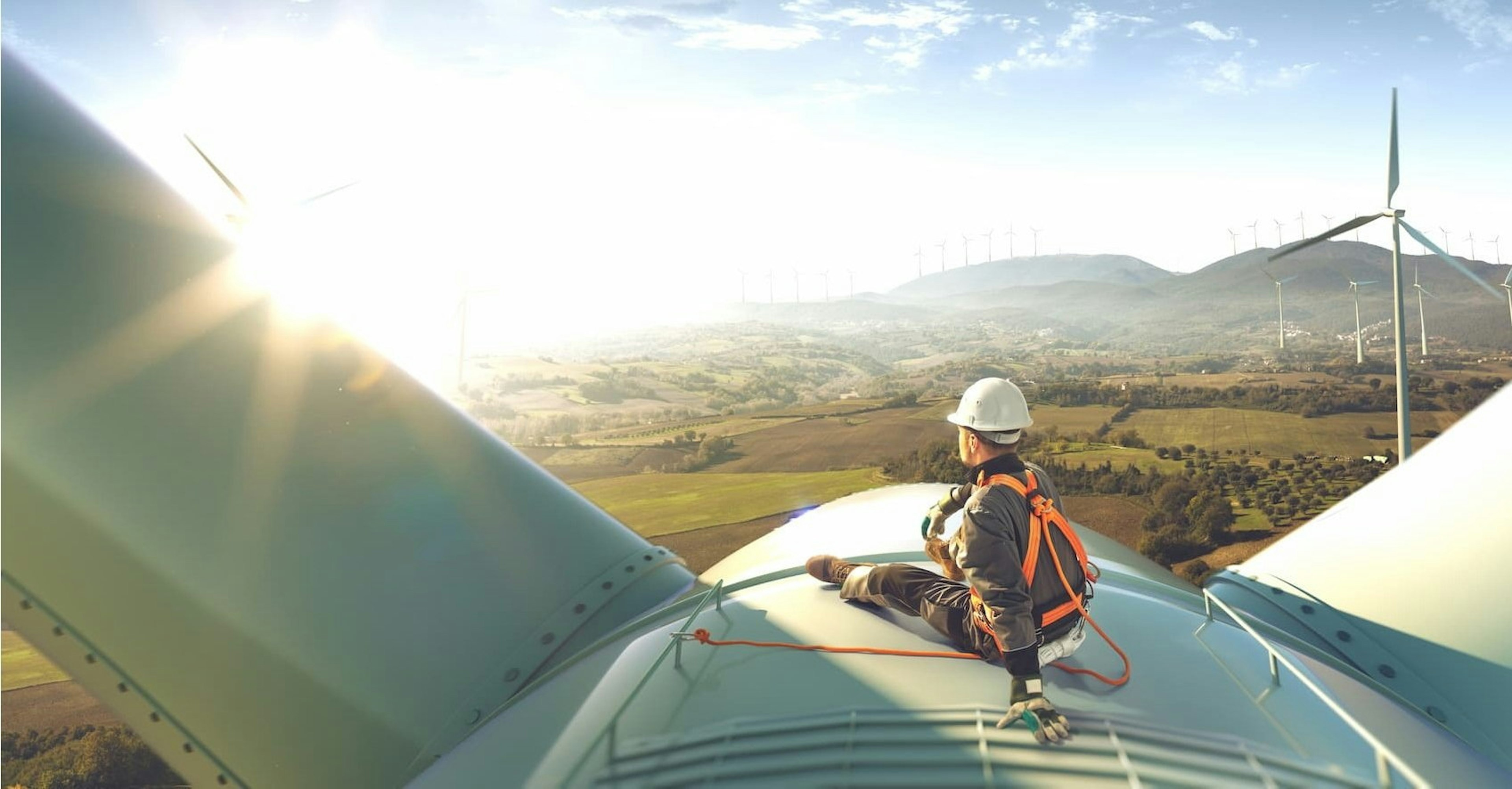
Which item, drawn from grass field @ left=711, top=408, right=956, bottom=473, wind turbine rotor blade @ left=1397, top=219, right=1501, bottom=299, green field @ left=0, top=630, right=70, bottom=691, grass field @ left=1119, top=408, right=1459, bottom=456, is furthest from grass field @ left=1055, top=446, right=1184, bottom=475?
green field @ left=0, top=630, right=70, bottom=691

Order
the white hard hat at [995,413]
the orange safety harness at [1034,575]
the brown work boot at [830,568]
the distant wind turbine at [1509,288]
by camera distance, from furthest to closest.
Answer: the distant wind turbine at [1509,288], the brown work boot at [830,568], the white hard hat at [995,413], the orange safety harness at [1034,575]

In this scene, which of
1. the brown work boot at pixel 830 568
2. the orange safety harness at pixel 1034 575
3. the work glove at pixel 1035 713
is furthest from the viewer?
the brown work boot at pixel 830 568

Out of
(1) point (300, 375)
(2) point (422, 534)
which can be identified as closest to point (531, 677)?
(2) point (422, 534)

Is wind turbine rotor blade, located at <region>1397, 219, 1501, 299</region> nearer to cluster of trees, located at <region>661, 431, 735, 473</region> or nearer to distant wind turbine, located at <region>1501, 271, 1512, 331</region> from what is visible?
distant wind turbine, located at <region>1501, 271, 1512, 331</region>

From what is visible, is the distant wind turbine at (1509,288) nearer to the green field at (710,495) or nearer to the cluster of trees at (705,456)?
the green field at (710,495)

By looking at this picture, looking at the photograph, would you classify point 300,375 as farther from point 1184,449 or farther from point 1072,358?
point 1072,358

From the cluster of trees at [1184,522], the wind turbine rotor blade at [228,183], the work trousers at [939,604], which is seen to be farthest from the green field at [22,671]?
the cluster of trees at [1184,522]

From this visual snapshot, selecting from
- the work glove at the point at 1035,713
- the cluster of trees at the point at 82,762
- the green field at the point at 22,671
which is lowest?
the green field at the point at 22,671
